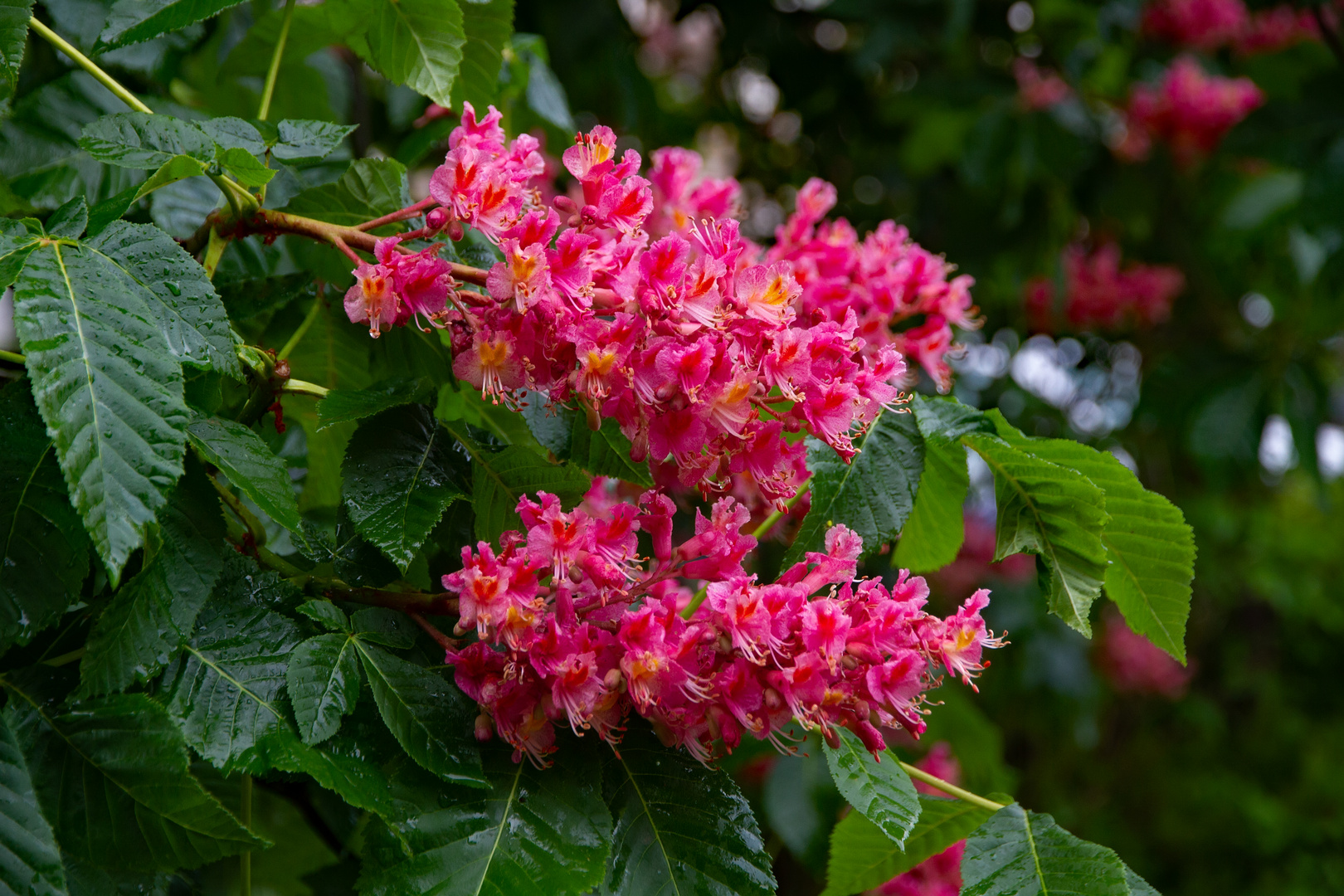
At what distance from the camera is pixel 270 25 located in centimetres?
136

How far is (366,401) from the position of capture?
37.9 inches

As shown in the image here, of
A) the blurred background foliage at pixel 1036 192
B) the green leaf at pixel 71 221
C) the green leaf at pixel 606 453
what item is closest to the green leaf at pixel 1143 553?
the green leaf at pixel 606 453

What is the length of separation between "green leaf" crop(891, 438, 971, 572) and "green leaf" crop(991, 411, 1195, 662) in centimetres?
7

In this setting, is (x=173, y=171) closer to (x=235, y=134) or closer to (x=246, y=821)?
(x=235, y=134)

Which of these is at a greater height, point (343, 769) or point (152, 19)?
point (152, 19)

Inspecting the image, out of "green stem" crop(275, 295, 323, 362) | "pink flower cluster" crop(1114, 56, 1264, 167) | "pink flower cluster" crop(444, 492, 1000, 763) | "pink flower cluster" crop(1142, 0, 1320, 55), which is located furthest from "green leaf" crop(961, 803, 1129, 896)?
"pink flower cluster" crop(1142, 0, 1320, 55)

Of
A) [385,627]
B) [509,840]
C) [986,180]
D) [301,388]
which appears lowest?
[986,180]

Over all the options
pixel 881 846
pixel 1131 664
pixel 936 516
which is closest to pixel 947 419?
pixel 936 516

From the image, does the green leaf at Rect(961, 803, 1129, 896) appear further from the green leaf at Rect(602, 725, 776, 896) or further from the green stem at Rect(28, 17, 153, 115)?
the green stem at Rect(28, 17, 153, 115)

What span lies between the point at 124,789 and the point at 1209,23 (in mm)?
4070

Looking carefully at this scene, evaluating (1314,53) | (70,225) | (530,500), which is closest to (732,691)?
(530,500)

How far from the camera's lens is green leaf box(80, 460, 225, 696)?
2.71 ft

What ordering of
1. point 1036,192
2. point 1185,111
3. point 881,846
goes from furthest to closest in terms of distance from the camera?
point 1185,111 → point 1036,192 → point 881,846

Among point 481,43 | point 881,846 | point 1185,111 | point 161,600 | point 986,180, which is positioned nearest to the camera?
point 161,600
